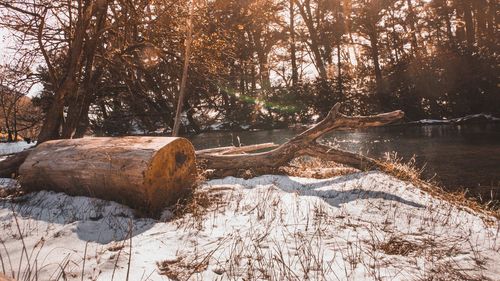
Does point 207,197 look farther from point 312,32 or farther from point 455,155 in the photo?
point 312,32

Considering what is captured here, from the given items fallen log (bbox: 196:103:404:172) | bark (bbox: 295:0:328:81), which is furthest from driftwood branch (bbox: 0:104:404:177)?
bark (bbox: 295:0:328:81)

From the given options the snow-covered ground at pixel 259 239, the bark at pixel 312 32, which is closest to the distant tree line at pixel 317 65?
the bark at pixel 312 32

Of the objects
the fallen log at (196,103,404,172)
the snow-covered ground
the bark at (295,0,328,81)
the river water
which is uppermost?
the bark at (295,0,328,81)

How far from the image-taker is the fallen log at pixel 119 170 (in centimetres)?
464

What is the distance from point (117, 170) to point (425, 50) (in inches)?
1070

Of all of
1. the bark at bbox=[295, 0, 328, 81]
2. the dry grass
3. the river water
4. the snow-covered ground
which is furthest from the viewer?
the bark at bbox=[295, 0, 328, 81]

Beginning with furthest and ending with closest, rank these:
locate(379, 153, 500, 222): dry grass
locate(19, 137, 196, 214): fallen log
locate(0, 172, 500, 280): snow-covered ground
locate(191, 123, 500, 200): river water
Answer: locate(191, 123, 500, 200): river water, locate(379, 153, 500, 222): dry grass, locate(19, 137, 196, 214): fallen log, locate(0, 172, 500, 280): snow-covered ground

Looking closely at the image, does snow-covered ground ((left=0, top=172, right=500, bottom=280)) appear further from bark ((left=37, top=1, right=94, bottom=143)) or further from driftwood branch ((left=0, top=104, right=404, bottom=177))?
bark ((left=37, top=1, right=94, bottom=143))

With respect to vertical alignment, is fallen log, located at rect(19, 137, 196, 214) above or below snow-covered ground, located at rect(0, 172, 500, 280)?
above

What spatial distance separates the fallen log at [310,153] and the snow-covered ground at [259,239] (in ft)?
6.46

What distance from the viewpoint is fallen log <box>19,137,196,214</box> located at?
15.2 feet

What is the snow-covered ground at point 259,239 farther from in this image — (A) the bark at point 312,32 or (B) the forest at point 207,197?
(A) the bark at point 312,32

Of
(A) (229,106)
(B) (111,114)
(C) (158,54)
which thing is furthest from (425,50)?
(B) (111,114)

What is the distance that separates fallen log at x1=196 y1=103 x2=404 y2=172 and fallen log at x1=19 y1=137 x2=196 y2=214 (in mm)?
2168
